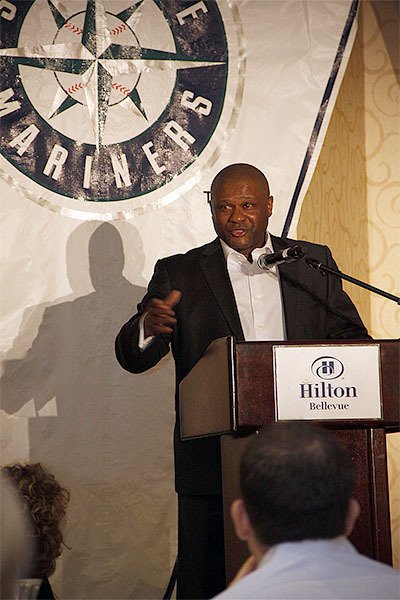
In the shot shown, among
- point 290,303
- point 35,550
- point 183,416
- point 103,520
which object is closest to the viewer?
point 35,550

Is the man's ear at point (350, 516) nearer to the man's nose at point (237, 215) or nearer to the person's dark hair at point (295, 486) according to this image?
the person's dark hair at point (295, 486)

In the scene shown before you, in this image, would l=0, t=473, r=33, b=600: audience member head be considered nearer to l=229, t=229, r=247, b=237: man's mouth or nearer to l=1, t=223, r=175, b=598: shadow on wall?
l=229, t=229, r=247, b=237: man's mouth

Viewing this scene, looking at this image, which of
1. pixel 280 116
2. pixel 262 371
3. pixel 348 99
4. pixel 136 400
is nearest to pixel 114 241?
pixel 136 400

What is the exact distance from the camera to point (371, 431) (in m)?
2.23

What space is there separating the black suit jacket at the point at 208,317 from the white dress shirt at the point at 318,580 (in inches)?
58.7

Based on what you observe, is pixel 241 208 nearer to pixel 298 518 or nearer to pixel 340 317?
pixel 340 317

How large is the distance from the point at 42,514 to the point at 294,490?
106 cm

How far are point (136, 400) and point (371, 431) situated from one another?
183 centimetres

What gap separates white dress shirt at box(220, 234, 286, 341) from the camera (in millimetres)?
2908

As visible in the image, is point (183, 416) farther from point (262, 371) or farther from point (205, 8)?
point (205, 8)

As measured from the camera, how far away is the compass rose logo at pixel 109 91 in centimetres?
396

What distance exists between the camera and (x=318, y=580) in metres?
1.20

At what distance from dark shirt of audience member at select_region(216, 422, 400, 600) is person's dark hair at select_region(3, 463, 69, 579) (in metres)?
0.82

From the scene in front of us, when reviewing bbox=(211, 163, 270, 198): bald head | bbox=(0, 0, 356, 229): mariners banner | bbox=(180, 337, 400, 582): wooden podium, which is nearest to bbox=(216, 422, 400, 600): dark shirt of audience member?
bbox=(180, 337, 400, 582): wooden podium
